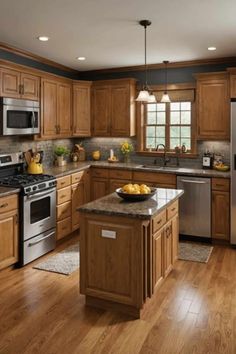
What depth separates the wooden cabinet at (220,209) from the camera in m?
4.79

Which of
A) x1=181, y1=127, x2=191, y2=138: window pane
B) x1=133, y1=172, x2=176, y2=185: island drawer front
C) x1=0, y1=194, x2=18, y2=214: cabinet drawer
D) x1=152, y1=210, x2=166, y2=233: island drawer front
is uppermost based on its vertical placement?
x1=181, y1=127, x2=191, y2=138: window pane

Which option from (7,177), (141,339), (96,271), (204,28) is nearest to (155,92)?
(204,28)

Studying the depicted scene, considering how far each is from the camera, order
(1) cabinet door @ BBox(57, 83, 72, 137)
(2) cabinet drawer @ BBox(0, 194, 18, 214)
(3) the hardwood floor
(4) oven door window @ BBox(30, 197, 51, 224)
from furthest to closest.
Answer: (1) cabinet door @ BBox(57, 83, 72, 137) → (4) oven door window @ BBox(30, 197, 51, 224) → (2) cabinet drawer @ BBox(0, 194, 18, 214) → (3) the hardwood floor

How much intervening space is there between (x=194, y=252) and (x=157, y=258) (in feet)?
5.16

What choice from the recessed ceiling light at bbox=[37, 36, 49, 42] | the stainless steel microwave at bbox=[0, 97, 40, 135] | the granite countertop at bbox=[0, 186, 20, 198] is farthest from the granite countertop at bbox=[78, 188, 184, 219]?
the recessed ceiling light at bbox=[37, 36, 49, 42]

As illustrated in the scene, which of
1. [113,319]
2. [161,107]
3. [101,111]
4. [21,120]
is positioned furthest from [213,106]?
[113,319]

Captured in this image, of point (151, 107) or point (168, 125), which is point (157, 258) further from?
point (151, 107)

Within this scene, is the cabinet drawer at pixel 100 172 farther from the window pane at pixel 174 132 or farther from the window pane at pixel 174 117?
the window pane at pixel 174 117

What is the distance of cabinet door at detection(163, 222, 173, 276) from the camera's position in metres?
3.38

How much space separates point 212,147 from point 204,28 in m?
2.17

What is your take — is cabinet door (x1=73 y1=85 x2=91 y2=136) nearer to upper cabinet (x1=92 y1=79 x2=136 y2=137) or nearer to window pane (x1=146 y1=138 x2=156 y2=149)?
upper cabinet (x1=92 y1=79 x2=136 y2=137)

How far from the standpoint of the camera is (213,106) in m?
5.12

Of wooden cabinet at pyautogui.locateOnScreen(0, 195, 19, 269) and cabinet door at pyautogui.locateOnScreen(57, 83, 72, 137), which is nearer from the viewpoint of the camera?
wooden cabinet at pyautogui.locateOnScreen(0, 195, 19, 269)

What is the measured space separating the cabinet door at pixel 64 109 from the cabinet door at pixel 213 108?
2110 millimetres
